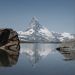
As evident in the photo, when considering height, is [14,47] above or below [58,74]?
above

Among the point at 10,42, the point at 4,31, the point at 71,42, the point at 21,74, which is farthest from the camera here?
the point at 4,31

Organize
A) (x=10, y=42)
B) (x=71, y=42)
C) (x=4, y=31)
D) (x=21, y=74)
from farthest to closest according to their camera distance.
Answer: (x=4, y=31) < (x=10, y=42) < (x=71, y=42) < (x=21, y=74)

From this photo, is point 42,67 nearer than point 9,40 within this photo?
Yes

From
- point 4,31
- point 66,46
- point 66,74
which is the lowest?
point 66,74

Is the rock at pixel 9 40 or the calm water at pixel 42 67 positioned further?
the rock at pixel 9 40

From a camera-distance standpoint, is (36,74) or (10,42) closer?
(36,74)

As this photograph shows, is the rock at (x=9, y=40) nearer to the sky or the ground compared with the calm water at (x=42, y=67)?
nearer to the sky

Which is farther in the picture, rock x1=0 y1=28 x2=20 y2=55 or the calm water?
rock x1=0 y1=28 x2=20 y2=55

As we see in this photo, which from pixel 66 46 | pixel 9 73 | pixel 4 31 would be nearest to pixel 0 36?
pixel 4 31

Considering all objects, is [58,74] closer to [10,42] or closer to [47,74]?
[47,74]

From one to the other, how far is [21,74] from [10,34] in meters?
80.0

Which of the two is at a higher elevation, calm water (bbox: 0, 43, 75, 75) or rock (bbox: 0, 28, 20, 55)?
rock (bbox: 0, 28, 20, 55)

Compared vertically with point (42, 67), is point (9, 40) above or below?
above

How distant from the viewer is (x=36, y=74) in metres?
30.7
